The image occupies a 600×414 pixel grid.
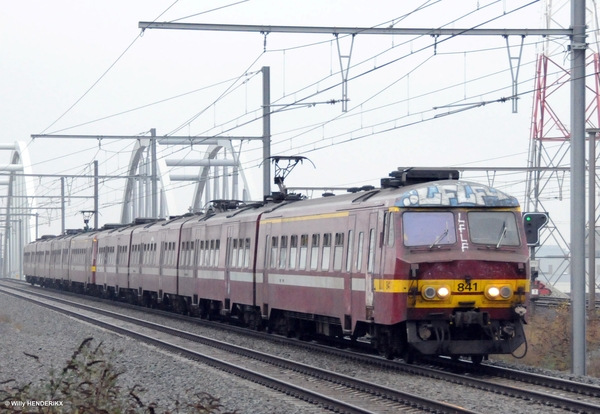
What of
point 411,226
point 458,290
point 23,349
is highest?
point 411,226

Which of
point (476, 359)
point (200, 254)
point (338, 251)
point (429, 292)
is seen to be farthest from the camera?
point (200, 254)

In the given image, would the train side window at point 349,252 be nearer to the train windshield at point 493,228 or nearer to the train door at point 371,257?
the train door at point 371,257

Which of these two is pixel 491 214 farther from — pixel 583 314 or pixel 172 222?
pixel 172 222

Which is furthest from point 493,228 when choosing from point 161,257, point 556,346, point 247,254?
point 161,257

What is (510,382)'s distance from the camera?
47.1 feet

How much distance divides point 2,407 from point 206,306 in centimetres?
1976

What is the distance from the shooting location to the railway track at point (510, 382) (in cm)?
1231

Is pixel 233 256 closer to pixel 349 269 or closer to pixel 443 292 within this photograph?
pixel 349 269

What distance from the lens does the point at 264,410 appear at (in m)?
12.1

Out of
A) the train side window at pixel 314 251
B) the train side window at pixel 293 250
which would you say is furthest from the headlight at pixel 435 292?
the train side window at pixel 293 250

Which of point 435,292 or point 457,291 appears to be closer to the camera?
point 435,292

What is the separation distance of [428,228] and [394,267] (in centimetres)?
80

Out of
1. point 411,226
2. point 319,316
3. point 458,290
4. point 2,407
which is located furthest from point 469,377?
point 2,407

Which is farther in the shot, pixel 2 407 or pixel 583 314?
pixel 583 314
